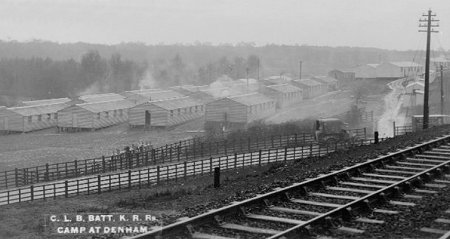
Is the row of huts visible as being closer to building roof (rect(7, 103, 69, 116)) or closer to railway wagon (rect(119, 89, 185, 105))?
building roof (rect(7, 103, 69, 116))

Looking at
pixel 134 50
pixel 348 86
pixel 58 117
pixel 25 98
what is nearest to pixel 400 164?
pixel 58 117

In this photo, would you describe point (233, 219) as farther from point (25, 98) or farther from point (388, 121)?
point (25, 98)

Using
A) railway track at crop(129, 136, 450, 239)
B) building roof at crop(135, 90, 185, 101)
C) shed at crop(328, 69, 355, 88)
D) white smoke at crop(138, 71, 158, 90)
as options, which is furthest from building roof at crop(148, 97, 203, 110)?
white smoke at crop(138, 71, 158, 90)

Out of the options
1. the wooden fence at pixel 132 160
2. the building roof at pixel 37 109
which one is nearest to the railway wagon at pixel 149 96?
the building roof at pixel 37 109

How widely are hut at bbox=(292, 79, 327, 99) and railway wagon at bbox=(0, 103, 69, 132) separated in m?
33.4

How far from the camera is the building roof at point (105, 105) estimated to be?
55181 millimetres

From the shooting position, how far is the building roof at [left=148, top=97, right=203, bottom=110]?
2134 inches

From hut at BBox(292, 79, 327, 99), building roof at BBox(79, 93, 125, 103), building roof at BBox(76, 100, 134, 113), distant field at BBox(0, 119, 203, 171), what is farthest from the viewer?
hut at BBox(292, 79, 327, 99)

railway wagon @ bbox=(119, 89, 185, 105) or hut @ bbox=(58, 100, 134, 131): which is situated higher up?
railway wagon @ bbox=(119, 89, 185, 105)

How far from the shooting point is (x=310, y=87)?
250ft

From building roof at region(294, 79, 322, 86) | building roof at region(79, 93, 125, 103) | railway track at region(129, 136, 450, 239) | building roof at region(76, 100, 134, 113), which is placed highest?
building roof at region(294, 79, 322, 86)

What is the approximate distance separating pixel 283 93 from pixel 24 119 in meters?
28.2

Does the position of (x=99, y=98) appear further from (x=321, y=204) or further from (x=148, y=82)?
(x=321, y=204)

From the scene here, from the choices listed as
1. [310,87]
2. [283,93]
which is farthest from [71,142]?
[310,87]
